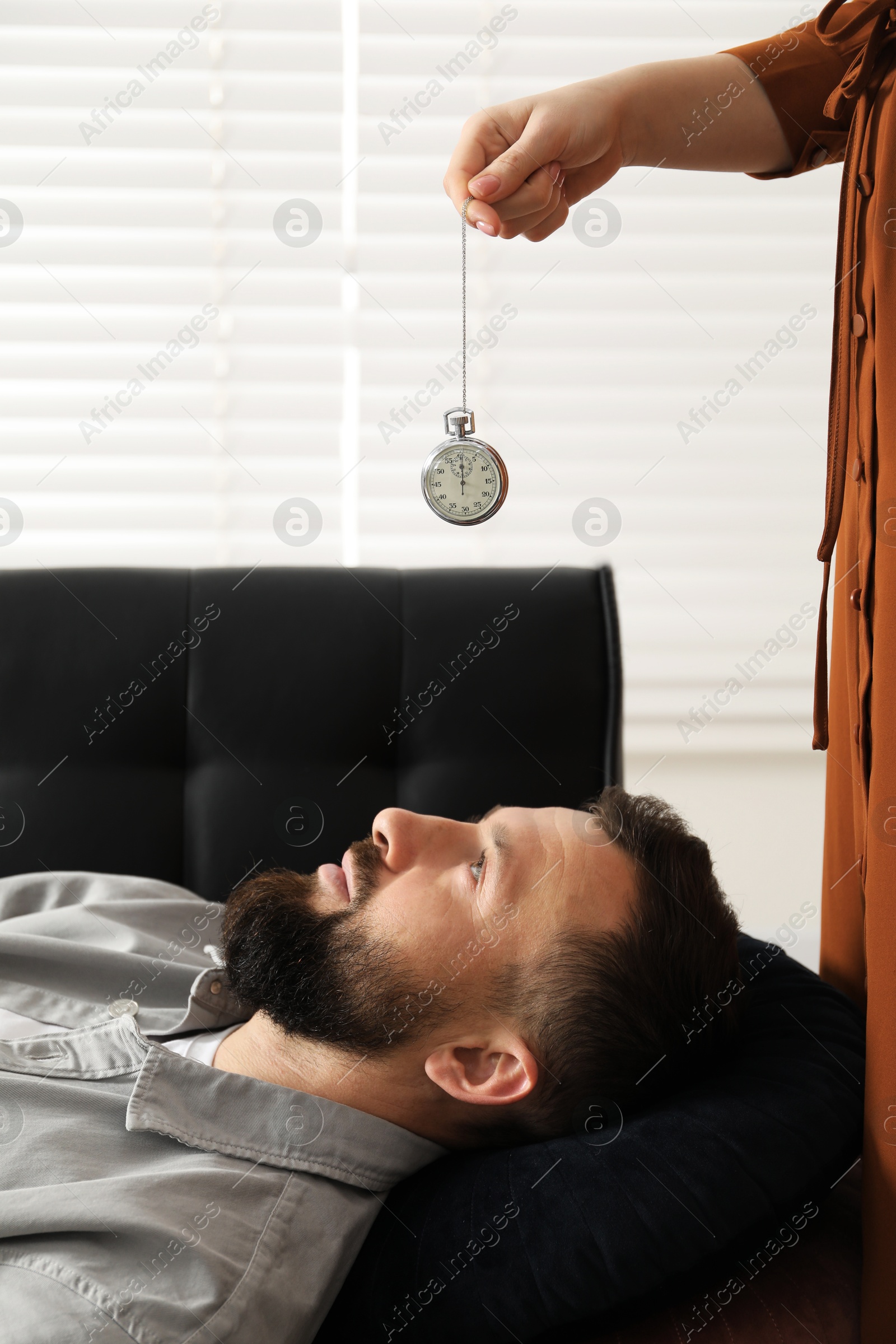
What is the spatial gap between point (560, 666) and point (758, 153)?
884mm

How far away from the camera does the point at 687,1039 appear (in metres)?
1.12

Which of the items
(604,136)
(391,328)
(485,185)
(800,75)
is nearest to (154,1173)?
(485,185)

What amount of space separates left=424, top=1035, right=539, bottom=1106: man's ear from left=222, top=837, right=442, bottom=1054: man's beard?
5 cm

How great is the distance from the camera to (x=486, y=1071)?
43.9 inches

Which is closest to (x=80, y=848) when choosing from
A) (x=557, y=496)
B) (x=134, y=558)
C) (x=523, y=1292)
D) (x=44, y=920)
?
(x=44, y=920)

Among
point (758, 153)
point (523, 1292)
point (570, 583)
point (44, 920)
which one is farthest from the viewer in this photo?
point (570, 583)

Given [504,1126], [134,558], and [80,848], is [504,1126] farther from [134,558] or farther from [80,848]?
[134,558]

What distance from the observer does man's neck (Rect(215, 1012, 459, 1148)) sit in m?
1.12

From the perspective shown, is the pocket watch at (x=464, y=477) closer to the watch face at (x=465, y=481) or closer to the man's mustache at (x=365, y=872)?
the watch face at (x=465, y=481)

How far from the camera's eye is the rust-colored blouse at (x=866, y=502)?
3.05 ft

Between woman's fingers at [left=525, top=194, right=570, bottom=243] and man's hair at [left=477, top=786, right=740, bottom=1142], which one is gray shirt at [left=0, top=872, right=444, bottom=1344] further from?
woman's fingers at [left=525, top=194, right=570, bottom=243]

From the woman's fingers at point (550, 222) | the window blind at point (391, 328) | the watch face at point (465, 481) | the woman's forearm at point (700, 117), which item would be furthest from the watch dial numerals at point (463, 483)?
the window blind at point (391, 328)

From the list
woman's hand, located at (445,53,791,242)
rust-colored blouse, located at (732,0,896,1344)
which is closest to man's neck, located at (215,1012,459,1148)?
rust-colored blouse, located at (732,0,896,1344)

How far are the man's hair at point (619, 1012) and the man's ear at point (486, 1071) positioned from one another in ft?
0.08
